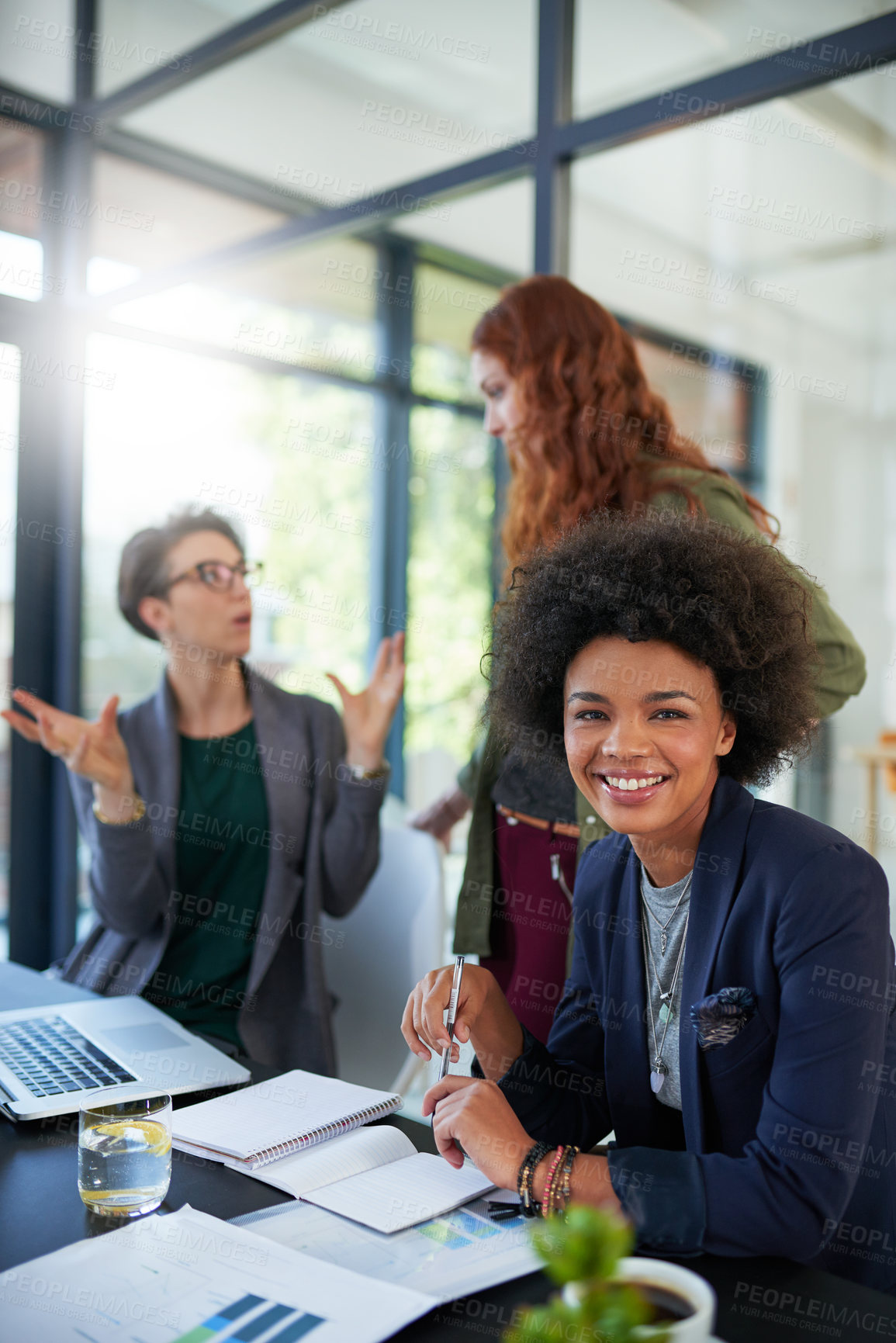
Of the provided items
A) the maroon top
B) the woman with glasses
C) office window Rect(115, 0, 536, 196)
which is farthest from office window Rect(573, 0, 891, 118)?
the maroon top

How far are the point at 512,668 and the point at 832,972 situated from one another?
574 millimetres

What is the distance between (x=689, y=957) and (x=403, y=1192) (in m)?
0.38

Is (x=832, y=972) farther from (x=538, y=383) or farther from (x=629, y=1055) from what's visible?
(x=538, y=383)

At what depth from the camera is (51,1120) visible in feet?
4.14

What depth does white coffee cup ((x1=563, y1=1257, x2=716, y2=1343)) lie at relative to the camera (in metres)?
0.64

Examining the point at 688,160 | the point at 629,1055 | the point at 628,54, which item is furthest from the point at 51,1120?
the point at 688,160

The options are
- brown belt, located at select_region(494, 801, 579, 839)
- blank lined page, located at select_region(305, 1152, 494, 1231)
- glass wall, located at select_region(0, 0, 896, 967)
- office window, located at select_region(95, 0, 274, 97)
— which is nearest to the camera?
blank lined page, located at select_region(305, 1152, 494, 1231)

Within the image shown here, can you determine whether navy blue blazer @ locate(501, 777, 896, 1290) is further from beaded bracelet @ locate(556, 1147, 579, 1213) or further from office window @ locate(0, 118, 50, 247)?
office window @ locate(0, 118, 50, 247)

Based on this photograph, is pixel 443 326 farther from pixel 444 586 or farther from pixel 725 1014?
pixel 725 1014

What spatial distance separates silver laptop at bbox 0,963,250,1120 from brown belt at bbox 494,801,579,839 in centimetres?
69

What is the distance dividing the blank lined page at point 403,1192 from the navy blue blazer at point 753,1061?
0.44 feet

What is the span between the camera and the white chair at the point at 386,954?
210cm

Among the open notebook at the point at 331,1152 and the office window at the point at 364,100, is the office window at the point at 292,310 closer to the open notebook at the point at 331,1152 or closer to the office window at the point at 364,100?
the office window at the point at 364,100

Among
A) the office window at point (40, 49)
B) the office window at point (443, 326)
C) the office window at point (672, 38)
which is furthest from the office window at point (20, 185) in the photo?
the office window at point (672, 38)
